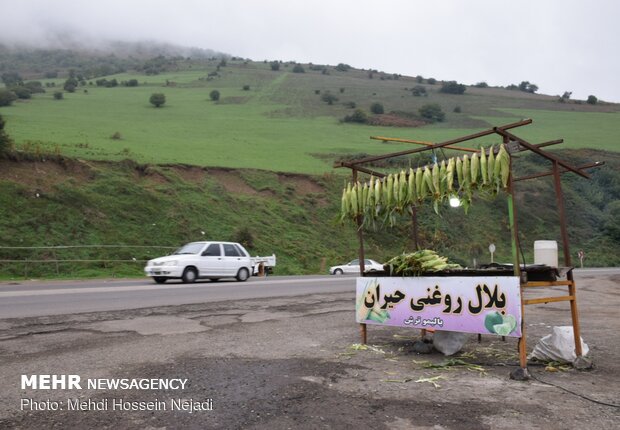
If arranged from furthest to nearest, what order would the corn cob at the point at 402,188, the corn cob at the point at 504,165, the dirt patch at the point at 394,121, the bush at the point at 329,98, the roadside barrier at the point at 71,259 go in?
the bush at the point at 329,98, the dirt patch at the point at 394,121, the roadside barrier at the point at 71,259, the corn cob at the point at 402,188, the corn cob at the point at 504,165

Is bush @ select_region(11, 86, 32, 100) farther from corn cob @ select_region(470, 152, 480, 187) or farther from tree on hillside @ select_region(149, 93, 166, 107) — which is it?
corn cob @ select_region(470, 152, 480, 187)

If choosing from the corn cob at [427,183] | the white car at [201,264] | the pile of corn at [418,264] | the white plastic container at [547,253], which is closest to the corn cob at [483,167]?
the corn cob at [427,183]

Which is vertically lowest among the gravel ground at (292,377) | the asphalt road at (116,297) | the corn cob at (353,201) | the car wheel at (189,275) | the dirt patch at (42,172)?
the gravel ground at (292,377)

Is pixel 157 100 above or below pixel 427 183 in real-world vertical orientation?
above

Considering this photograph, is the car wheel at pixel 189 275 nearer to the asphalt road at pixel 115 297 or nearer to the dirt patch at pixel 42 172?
the asphalt road at pixel 115 297

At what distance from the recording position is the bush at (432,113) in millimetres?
81394

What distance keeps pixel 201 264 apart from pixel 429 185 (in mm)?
15656

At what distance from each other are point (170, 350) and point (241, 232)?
26121 millimetres

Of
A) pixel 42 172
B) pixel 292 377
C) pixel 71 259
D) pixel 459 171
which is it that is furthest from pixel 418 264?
pixel 42 172

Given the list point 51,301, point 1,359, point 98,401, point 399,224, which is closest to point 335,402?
point 98,401

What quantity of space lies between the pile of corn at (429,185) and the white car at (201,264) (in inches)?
538

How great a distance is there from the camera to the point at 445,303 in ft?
22.1

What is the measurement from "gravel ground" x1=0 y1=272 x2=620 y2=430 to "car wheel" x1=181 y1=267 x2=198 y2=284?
9968 millimetres

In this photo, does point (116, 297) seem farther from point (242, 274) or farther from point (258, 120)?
point (258, 120)
